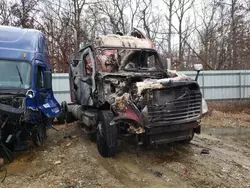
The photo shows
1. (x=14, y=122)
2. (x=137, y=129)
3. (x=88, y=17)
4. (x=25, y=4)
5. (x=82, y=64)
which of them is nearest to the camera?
(x=137, y=129)

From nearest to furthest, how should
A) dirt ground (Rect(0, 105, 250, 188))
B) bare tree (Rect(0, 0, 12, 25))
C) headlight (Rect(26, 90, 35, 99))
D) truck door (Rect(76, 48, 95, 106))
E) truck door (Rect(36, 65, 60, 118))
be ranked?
dirt ground (Rect(0, 105, 250, 188)) < headlight (Rect(26, 90, 35, 99)) < truck door (Rect(36, 65, 60, 118)) < truck door (Rect(76, 48, 95, 106)) < bare tree (Rect(0, 0, 12, 25))

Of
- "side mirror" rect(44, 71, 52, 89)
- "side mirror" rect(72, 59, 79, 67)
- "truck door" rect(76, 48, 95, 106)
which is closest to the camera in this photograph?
"truck door" rect(76, 48, 95, 106)

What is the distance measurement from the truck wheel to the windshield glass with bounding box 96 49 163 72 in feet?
4.84

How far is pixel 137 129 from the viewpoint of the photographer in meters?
5.29

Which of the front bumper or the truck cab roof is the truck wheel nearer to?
the front bumper

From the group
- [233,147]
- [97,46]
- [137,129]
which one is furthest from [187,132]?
[97,46]

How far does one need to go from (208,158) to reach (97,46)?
3.89m

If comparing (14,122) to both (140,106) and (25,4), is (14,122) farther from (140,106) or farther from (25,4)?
(25,4)

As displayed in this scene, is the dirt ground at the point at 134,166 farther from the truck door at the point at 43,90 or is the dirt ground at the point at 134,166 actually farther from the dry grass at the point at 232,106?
the dry grass at the point at 232,106

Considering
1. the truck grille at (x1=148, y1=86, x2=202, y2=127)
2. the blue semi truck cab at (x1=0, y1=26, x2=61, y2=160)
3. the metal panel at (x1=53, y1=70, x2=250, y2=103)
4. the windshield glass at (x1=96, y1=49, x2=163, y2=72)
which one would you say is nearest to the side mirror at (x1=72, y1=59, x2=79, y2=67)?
the blue semi truck cab at (x1=0, y1=26, x2=61, y2=160)

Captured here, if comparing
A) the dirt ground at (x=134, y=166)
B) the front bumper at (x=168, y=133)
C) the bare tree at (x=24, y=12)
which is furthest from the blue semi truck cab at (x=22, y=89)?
the bare tree at (x=24, y=12)

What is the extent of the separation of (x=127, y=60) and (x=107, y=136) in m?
2.40

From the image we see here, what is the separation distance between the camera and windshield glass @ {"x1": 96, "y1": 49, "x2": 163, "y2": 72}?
23.1 feet

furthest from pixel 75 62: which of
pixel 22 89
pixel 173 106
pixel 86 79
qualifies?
pixel 173 106
